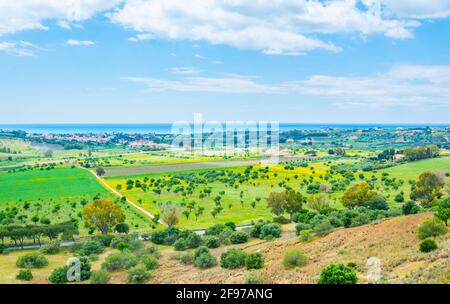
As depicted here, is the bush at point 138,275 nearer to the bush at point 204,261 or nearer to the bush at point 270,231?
the bush at point 204,261

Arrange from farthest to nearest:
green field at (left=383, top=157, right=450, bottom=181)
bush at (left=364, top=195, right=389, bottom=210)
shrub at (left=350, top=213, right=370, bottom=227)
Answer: green field at (left=383, top=157, right=450, bottom=181)
bush at (left=364, top=195, right=389, bottom=210)
shrub at (left=350, top=213, right=370, bottom=227)

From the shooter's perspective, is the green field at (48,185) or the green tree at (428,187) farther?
the green field at (48,185)

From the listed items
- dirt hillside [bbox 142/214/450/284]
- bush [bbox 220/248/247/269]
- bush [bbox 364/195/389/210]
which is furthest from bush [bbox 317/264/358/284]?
bush [bbox 364/195/389/210]

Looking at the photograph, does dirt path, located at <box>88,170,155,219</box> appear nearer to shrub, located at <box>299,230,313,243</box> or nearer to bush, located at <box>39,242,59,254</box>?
bush, located at <box>39,242,59,254</box>

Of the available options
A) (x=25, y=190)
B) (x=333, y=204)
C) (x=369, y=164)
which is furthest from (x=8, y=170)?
(x=369, y=164)

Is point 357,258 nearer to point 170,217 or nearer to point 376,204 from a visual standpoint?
point 170,217

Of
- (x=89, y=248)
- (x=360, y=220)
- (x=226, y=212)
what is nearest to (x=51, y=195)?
(x=226, y=212)

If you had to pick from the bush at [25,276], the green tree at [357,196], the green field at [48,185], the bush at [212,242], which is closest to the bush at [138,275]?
the bush at [25,276]
